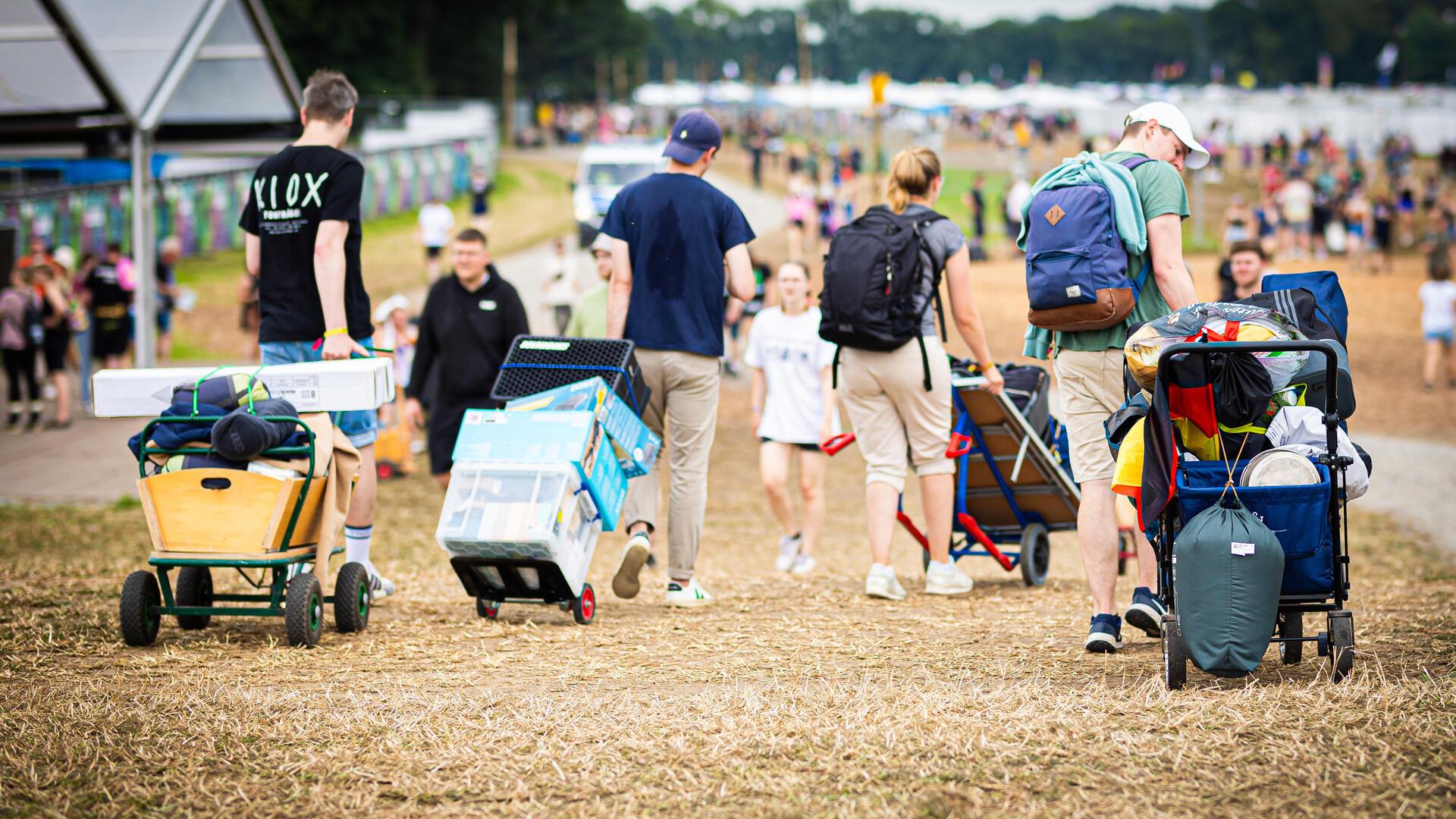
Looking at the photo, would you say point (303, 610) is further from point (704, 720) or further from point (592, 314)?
point (592, 314)

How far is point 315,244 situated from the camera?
6352 millimetres

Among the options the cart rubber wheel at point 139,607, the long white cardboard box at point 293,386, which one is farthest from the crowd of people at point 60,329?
the cart rubber wheel at point 139,607

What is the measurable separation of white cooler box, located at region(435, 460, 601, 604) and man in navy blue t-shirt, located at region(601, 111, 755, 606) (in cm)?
49

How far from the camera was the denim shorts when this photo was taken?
6.36m

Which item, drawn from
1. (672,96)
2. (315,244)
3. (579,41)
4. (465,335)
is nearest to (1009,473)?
(465,335)

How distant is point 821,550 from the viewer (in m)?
11.1

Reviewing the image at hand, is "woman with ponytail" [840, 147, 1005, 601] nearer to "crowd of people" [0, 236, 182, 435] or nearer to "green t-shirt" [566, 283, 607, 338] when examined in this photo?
"green t-shirt" [566, 283, 607, 338]

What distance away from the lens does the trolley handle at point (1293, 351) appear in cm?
445

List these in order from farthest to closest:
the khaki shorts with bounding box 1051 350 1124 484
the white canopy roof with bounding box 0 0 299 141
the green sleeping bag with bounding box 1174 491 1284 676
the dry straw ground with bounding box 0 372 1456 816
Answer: the white canopy roof with bounding box 0 0 299 141, the khaki shorts with bounding box 1051 350 1124 484, the green sleeping bag with bounding box 1174 491 1284 676, the dry straw ground with bounding box 0 372 1456 816

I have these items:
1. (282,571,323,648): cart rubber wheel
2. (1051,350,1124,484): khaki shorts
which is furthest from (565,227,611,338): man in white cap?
(1051,350,1124,484): khaki shorts

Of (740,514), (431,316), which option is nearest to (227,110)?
(740,514)

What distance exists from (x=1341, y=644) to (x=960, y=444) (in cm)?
317

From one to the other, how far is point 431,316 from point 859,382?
2790 mm

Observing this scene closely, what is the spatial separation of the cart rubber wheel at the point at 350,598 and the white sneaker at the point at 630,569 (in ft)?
3.55
